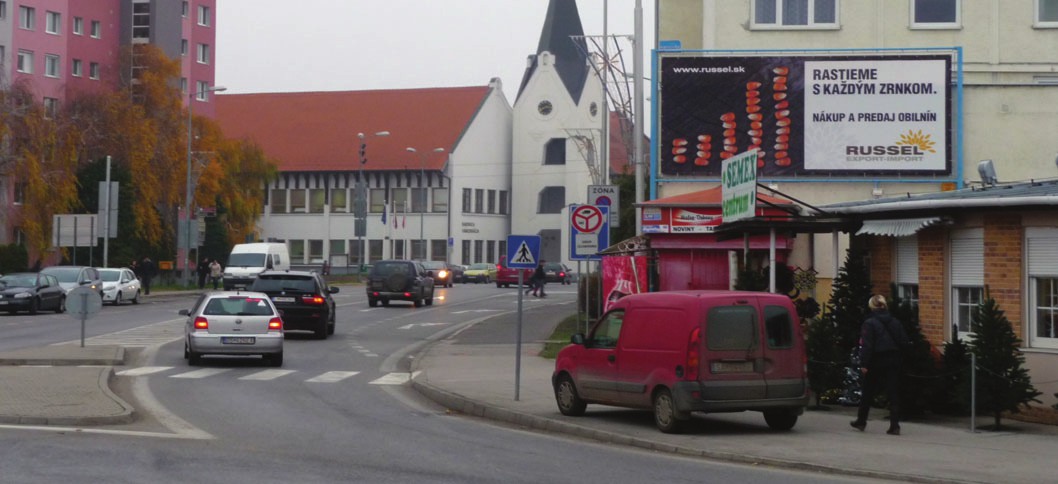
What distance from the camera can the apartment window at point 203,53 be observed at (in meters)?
92.0

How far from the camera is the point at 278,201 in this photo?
358 feet

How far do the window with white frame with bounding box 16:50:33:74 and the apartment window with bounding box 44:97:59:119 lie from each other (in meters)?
2.29

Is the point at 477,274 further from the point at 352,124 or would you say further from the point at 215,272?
the point at 215,272

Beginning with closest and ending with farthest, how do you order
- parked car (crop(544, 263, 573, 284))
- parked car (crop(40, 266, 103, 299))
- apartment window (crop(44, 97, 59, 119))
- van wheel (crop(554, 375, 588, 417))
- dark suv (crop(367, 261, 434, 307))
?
van wheel (crop(554, 375, 588, 417))
parked car (crop(40, 266, 103, 299))
dark suv (crop(367, 261, 434, 307))
apartment window (crop(44, 97, 59, 119))
parked car (crop(544, 263, 573, 284))

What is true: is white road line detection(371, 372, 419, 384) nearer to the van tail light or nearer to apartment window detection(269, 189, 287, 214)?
the van tail light

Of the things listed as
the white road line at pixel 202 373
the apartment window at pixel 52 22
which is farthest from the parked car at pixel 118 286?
the apartment window at pixel 52 22

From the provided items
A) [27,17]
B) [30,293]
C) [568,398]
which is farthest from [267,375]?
[27,17]

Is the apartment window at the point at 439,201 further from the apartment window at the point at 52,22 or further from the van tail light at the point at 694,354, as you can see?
the van tail light at the point at 694,354

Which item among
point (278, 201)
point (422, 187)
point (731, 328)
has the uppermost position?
point (422, 187)

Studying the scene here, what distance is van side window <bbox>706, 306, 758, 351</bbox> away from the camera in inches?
583

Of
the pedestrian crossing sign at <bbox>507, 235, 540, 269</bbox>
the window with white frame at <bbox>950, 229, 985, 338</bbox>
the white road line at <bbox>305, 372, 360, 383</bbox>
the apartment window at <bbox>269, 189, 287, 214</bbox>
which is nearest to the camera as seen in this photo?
the window with white frame at <bbox>950, 229, 985, 338</bbox>

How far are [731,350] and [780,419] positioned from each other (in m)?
1.21

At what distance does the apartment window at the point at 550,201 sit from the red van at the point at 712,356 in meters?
91.6

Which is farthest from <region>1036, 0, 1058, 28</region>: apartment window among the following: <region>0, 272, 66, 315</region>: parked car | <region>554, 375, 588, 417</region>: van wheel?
<region>0, 272, 66, 315</region>: parked car
